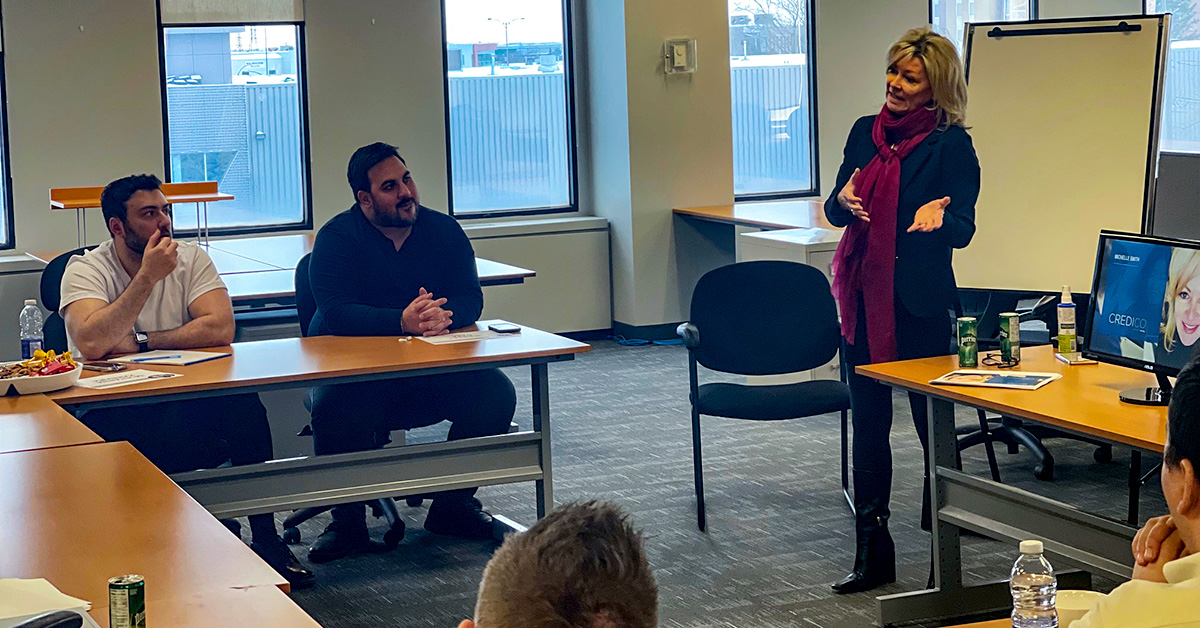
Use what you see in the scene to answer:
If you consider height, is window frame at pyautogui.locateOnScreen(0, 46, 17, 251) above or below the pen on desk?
above

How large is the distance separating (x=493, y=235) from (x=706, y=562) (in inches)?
175

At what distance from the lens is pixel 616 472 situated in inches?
204

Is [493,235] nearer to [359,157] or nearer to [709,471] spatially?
[709,471]

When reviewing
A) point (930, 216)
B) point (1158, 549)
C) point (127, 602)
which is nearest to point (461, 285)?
point (930, 216)

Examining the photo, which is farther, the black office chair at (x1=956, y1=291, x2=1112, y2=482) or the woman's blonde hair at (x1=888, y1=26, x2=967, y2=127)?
the black office chair at (x1=956, y1=291, x2=1112, y2=482)

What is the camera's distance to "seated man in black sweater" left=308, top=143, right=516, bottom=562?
4.14 meters

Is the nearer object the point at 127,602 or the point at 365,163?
the point at 127,602

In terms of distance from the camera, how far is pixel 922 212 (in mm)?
3699

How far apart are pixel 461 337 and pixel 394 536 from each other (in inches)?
28.7

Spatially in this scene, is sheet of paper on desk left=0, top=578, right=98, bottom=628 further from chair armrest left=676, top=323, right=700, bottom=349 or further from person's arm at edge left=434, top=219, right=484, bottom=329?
chair armrest left=676, top=323, right=700, bottom=349

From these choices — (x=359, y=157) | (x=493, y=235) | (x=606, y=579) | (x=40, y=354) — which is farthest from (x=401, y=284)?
(x=493, y=235)

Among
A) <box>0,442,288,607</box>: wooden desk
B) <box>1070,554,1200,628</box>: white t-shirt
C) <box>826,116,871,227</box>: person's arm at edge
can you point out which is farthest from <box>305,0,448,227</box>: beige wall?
A: <box>1070,554,1200,628</box>: white t-shirt

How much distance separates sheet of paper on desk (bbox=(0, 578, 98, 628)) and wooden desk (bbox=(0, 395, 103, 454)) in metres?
1.05

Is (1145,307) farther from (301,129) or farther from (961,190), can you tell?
(301,129)
